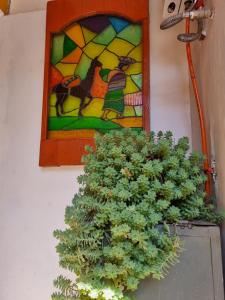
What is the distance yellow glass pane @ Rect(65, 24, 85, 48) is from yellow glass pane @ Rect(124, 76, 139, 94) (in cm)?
30

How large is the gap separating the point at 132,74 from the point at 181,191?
31.1 inches

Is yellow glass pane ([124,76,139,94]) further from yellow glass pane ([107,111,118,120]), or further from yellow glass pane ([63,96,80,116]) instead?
yellow glass pane ([63,96,80,116])

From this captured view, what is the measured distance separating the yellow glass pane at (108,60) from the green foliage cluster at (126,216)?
71 cm

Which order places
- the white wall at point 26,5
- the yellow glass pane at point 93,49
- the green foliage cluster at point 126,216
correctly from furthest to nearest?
the white wall at point 26,5
the yellow glass pane at point 93,49
the green foliage cluster at point 126,216

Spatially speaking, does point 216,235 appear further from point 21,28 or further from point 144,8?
point 21,28

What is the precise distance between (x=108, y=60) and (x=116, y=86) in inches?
5.4

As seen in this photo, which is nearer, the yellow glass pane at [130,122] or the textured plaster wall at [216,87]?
the textured plaster wall at [216,87]

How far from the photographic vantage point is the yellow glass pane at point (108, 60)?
53.9 inches

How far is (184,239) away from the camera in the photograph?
67 cm

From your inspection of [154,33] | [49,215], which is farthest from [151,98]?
[49,215]

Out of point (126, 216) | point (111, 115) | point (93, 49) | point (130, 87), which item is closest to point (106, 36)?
point (93, 49)

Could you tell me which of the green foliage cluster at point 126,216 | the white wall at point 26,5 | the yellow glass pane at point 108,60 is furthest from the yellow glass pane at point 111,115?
the white wall at point 26,5

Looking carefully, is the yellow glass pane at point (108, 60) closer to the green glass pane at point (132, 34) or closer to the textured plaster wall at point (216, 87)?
the green glass pane at point (132, 34)

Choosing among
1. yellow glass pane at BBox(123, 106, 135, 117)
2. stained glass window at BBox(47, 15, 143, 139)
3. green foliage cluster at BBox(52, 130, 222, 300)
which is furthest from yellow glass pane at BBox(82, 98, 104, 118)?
green foliage cluster at BBox(52, 130, 222, 300)
